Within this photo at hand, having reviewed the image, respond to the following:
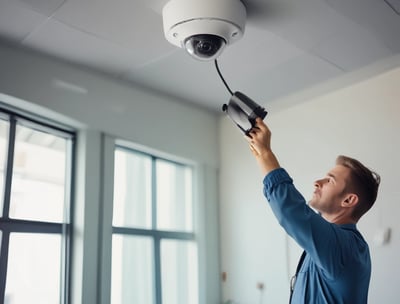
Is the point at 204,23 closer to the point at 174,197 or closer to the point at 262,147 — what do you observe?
the point at 262,147

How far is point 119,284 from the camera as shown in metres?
3.18

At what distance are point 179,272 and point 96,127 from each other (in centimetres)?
123

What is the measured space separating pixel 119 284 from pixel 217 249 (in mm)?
911

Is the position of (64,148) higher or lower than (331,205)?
higher

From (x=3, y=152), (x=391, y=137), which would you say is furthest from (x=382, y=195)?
(x=3, y=152)

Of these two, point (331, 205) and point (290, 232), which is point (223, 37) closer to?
point (331, 205)

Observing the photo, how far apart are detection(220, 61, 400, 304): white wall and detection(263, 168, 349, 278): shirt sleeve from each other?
1443 mm

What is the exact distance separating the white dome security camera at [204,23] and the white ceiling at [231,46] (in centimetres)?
11

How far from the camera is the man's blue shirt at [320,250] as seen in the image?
1.60m

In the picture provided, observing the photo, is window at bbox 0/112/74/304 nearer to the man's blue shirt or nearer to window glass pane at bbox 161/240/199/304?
window glass pane at bbox 161/240/199/304

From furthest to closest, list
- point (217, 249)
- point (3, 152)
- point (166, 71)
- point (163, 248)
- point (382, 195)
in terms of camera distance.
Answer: point (217, 249) < point (163, 248) < point (166, 71) < point (382, 195) < point (3, 152)

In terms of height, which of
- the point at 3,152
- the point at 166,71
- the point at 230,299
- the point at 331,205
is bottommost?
the point at 230,299

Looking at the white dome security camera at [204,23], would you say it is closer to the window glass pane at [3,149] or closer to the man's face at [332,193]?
the man's face at [332,193]

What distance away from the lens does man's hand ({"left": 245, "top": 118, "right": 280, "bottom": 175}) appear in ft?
5.49
